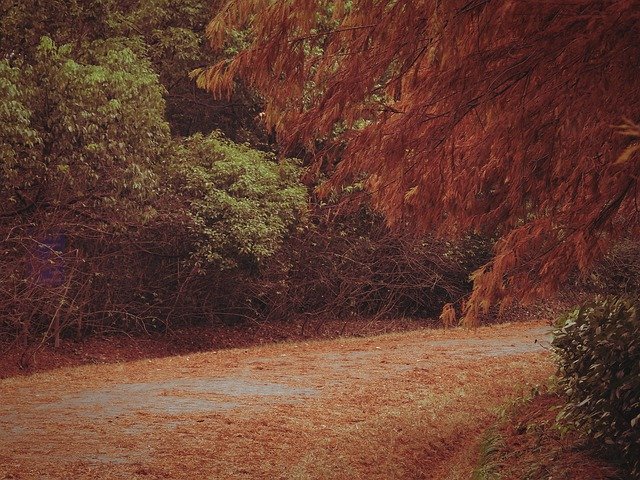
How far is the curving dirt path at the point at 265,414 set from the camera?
25.6 ft

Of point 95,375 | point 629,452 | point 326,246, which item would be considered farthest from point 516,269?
point 326,246

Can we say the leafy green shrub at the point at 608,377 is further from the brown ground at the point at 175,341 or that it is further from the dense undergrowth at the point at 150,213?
the brown ground at the point at 175,341

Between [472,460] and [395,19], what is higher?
[395,19]

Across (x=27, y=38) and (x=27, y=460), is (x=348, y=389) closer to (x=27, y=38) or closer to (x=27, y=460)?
(x=27, y=460)

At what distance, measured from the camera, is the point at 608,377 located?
618 centimetres

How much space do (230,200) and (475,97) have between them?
13.3m

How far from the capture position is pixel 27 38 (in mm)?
15867

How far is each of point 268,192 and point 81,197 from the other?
486 centimetres

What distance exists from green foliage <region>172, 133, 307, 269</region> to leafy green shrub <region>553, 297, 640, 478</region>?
11932 mm

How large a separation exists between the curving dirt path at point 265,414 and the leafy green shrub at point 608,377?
4.47 feet

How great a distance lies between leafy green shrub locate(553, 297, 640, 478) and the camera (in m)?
5.88

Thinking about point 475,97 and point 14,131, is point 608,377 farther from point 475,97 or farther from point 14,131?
point 14,131

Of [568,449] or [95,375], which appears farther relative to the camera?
[95,375]

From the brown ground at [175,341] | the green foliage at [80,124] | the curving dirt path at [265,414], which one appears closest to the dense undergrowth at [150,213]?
the green foliage at [80,124]
